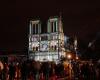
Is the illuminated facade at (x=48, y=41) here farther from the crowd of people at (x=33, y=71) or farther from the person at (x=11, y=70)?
the person at (x=11, y=70)

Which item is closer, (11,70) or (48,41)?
(11,70)

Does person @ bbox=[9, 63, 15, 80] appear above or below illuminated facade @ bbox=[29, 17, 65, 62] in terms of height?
below

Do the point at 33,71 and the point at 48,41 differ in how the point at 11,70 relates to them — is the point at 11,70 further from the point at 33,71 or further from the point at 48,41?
the point at 48,41

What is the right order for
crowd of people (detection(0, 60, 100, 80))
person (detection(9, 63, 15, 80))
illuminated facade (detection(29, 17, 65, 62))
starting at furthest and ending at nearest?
illuminated facade (detection(29, 17, 65, 62)) → person (detection(9, 63, 15, 80)) → crowd of people (detection(0, 60, 100, 80))

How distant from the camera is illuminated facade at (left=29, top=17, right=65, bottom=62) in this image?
113 m

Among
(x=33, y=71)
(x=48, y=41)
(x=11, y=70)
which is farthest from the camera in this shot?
(x=48, y=41)

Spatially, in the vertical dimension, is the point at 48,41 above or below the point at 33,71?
above

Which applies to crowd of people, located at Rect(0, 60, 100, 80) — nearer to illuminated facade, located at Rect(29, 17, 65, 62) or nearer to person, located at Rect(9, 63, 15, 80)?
person, located at Rect(9, 63, 15, 80)

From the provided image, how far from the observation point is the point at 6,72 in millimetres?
19625

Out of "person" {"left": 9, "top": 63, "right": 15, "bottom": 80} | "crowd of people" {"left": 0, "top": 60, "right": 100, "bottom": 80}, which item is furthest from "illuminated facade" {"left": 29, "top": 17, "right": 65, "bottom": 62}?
"person" {"left": 9, "top": 63, "right": 15, "bottom": 80}

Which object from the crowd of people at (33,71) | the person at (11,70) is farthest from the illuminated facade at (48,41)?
the person at (11,70)

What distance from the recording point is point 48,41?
118 metres

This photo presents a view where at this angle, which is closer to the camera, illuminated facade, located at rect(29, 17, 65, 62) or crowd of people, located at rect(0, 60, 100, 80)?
crowd of people, located at rect(0, 60, 100, 80)

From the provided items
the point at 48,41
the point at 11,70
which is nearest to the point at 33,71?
the point at 11,70
